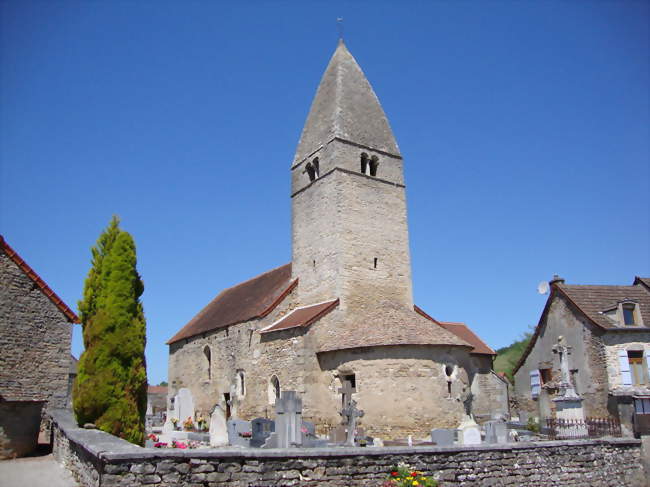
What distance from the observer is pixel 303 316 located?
70.6 ft

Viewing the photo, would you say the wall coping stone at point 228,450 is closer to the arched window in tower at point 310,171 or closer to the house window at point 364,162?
the house window at point 364,162

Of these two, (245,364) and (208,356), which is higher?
(208,356)

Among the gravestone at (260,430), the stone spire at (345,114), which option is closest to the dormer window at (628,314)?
the stone spire at (345,114)

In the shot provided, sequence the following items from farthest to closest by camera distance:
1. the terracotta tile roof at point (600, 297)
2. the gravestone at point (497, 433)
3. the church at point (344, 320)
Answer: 1. the terracotta tile roof at point (600, 297)
2. the church at point (344, 320)
3. the gravestone at point (497, 433)

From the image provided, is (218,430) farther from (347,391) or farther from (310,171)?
Answer: (310,171)

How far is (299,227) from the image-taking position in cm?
2456

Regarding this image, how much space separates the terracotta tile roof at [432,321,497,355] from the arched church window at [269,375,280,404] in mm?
11409

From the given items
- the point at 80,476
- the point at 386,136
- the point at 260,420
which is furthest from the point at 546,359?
the point at 80,476

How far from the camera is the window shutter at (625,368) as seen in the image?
20.7m

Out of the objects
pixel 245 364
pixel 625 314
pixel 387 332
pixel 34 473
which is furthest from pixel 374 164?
pixel 34 473

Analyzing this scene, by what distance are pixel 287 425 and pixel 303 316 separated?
8.06 m

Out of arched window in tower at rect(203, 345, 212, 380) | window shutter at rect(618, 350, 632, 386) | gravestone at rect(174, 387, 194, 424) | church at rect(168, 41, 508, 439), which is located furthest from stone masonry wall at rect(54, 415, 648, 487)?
arched window in tower at rect(203, 345, 212, 380)

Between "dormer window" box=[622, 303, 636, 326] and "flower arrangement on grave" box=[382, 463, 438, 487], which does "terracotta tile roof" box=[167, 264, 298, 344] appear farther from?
"flower arrangement on grave" box=[382, 463, 438, 487]

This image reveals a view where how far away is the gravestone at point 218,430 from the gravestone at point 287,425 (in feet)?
3.58
